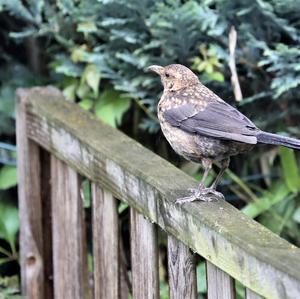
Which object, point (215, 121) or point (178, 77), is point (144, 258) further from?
point (178, 77)

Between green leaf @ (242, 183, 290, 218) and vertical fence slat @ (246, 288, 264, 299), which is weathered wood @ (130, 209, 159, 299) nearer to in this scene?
vertical fence slat @ (246, 288, 264, 299)

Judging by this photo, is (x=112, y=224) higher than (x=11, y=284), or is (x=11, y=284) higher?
(x=112, y=224)

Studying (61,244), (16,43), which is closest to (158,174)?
(61,244)

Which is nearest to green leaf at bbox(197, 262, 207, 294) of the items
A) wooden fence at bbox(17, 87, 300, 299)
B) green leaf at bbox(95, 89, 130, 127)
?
wooden fence at bbox(17, 87, 300, 299)

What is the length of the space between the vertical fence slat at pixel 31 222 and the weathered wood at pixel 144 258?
934mm

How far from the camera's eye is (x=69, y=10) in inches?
143

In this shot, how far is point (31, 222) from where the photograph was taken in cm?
337

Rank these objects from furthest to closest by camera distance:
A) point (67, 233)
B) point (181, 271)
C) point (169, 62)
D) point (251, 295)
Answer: point (169, 62), point (67, 233), point (181, 271), point (251, 295)

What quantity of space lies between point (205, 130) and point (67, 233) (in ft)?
2.58

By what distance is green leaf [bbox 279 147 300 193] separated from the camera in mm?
3557

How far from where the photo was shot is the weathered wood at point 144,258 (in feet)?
7.83

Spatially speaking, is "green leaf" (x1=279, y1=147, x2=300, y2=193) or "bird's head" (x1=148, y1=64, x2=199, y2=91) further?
"green leaf" (x1=279, y1=147, x2=300, y2=193)

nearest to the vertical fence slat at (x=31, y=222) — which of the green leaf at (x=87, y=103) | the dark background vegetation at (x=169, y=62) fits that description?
the dark background vegetation at (x=169, y=62)

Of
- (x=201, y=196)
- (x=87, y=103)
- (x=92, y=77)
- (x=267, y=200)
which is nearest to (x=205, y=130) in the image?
(x=201, y=196)
